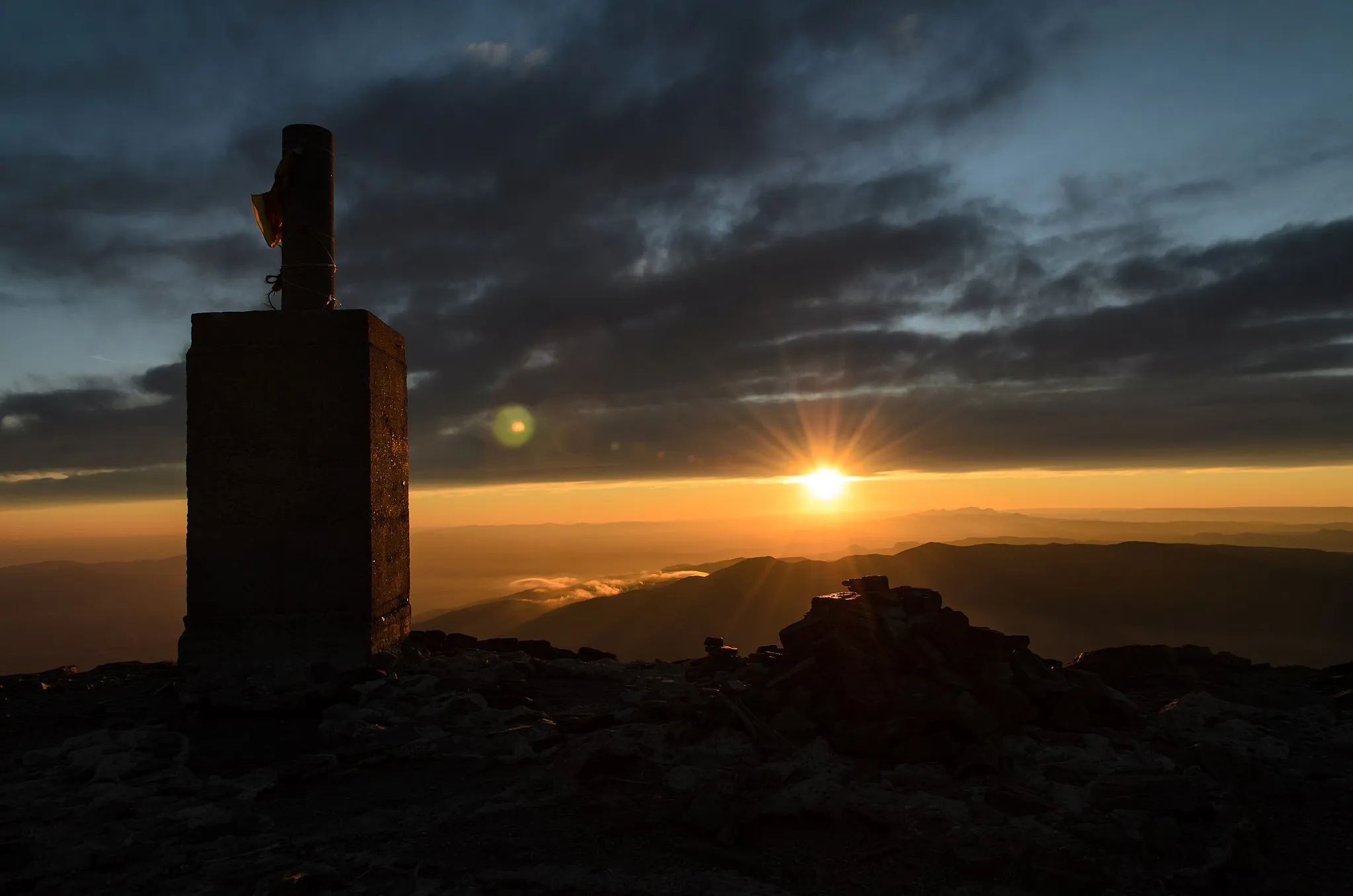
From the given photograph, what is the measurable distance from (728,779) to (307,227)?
650 cm

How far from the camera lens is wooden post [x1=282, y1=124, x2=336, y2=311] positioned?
7.97 meters

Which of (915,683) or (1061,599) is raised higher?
(915,683)

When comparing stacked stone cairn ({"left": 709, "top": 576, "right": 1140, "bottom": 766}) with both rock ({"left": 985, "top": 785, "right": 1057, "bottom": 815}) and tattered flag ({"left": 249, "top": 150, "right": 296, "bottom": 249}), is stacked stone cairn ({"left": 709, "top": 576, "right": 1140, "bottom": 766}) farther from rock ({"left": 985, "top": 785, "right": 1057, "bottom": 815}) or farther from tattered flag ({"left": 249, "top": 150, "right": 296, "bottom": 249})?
tattered flag ({"left": 249, "top": 150, "right": 296, "bottom": 249})

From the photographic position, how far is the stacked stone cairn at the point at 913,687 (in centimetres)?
Answer: 575

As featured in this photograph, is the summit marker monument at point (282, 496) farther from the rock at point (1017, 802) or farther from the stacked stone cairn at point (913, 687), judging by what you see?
the rock at point (1017, 802)

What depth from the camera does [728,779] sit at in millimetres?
5254

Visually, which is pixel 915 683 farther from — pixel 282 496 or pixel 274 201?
pixel 274 201

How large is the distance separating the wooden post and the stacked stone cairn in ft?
18.3

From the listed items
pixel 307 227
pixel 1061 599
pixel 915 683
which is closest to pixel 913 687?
pixel 915 683

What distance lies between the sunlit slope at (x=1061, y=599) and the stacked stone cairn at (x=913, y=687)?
39.7m

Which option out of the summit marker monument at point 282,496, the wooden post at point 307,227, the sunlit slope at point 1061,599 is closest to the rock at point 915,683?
the summit marker monument at point 282,496

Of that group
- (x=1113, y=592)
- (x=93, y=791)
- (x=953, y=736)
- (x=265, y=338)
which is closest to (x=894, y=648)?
(x=953, y=736)

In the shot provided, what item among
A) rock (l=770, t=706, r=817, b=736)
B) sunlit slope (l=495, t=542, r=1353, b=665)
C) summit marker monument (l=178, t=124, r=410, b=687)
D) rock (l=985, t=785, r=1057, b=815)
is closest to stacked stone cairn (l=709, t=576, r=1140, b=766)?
rock (l=770, t=706, r=817, b=736)

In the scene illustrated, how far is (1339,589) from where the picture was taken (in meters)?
53.7
